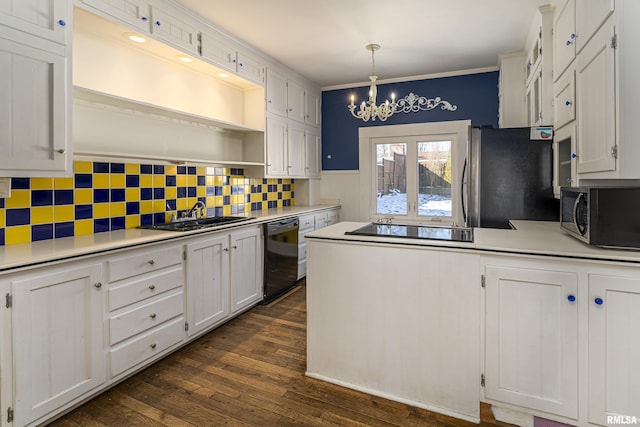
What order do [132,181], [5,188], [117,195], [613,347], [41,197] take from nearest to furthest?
[613,347]
[5,188]
[41,197]
[117,195]
[132,181]

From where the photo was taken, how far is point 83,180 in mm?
2475

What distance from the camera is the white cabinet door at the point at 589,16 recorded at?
1.69m

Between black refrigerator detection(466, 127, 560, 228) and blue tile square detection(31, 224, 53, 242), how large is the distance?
3.19 metres

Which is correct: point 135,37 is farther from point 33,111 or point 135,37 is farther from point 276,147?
point 276,147

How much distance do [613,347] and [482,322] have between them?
54 cm

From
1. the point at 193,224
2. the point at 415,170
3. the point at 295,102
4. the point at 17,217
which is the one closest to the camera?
the point at 17,217

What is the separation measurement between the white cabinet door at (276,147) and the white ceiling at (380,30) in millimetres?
737

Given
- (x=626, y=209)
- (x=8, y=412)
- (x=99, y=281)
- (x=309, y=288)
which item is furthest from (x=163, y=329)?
(x=626, y=209)

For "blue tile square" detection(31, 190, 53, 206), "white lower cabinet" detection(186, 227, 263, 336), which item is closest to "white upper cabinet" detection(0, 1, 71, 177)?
"blue tile square" detection(31, 190, 53, 206)

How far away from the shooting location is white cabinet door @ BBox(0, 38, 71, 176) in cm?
176

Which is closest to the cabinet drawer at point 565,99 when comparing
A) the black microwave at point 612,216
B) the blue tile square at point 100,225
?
the black microwave at point 612,216

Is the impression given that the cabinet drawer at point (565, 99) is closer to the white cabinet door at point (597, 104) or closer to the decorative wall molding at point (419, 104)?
the white cabinet door at point (597, 104)

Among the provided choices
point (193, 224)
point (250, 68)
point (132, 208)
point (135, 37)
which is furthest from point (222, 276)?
point (250, 68)

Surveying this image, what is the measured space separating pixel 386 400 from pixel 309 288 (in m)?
0.78
